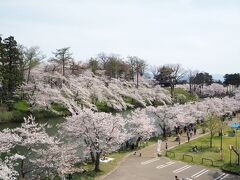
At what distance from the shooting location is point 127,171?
27.1m

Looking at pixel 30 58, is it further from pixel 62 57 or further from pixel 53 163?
pixel 53 163

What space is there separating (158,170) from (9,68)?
110ft

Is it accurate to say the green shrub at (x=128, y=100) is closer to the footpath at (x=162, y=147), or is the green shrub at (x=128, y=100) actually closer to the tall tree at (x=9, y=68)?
the tall tree at (x=9, y=68)

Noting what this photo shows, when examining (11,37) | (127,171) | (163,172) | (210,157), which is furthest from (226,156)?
(11,37)

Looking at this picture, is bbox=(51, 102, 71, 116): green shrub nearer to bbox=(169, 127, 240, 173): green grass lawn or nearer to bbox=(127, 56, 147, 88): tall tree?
bbox=(169, 127, 240, 173): green grass lawn

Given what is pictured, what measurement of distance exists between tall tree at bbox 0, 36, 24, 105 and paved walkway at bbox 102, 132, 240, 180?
2762 centimetres

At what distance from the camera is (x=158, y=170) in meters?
27.7

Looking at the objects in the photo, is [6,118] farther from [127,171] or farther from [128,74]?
[128,74]

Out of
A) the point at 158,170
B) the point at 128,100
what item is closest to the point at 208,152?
the point at 158,170

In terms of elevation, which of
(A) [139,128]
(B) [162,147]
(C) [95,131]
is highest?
(C) [95,131]

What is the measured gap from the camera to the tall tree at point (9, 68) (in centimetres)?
5025

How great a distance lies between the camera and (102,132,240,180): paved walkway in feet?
85.2

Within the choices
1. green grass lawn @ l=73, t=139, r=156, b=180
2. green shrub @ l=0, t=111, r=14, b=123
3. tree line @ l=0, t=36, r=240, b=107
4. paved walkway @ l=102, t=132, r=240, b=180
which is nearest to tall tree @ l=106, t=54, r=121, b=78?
tree line @ l=0, t=36, r=240, b=107

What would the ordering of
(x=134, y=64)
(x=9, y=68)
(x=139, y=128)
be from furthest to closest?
(x=134, y=64) → (x=9, y=68) → (x=139, y=128)
